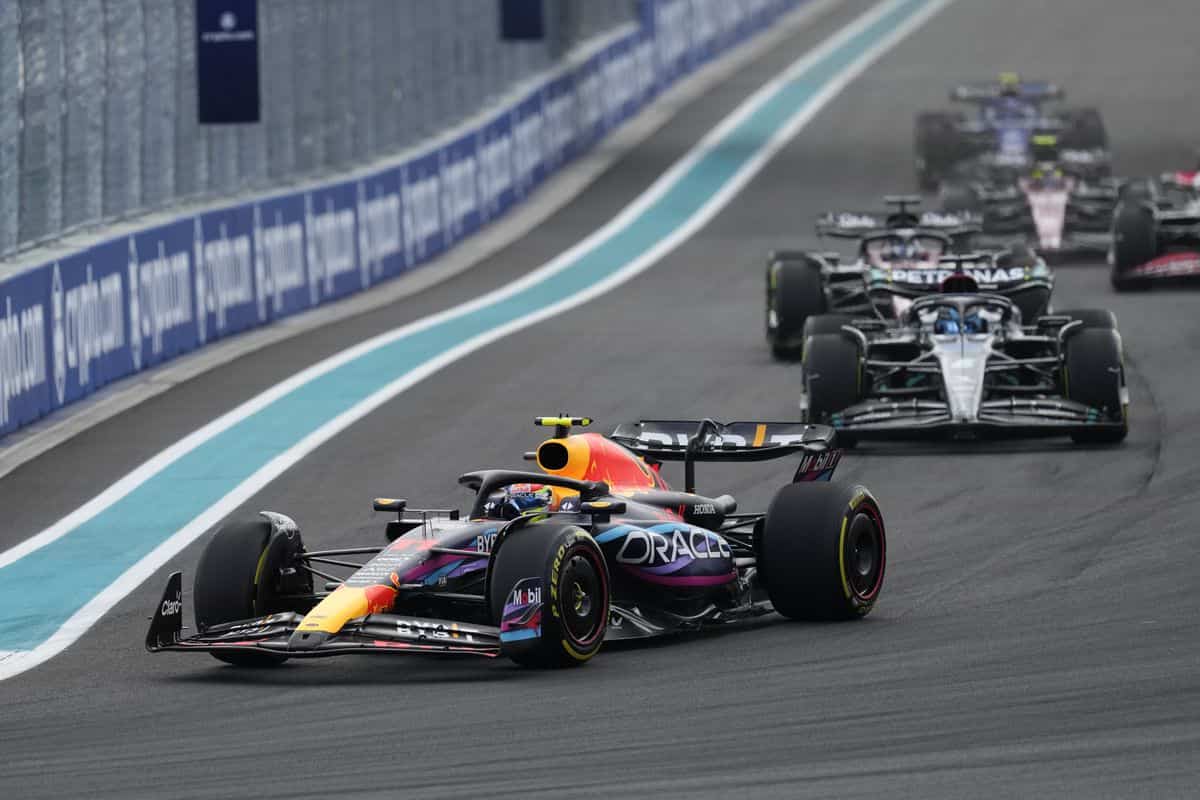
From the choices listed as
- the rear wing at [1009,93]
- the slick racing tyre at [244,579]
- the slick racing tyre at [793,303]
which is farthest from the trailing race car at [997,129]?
the slick racing tyre at [244,579]

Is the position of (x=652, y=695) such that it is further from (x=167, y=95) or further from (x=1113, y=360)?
(x=167, y=95)

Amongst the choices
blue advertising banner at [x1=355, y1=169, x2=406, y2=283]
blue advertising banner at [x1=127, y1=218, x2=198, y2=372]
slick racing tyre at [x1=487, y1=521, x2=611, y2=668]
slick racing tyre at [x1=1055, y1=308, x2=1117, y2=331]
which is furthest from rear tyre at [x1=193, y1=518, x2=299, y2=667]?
blue advertising banner at [x1=355, y1=169, x2=406, y2=283]

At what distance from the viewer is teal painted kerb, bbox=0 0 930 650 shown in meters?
13.1

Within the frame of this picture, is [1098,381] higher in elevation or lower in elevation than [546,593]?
lower

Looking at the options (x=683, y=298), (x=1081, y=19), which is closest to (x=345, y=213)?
(x=683, y=298)

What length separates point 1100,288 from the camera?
87.2ft

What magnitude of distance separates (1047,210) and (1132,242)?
11.2ft

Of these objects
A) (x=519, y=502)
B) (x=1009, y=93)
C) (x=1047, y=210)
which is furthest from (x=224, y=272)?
(x=1009, y=93)

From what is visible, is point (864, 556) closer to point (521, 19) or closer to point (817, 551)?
point (817, 551)

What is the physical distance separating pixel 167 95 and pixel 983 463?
949cm

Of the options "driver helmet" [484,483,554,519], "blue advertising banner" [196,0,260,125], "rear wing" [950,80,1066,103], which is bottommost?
"driver helmet" [484,483,554,519]

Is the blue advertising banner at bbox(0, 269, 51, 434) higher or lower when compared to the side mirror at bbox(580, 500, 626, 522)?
lower

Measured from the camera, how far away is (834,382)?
56.5ft

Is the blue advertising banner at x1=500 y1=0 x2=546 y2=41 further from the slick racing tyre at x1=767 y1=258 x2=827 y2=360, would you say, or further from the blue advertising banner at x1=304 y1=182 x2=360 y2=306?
the slick racing tyre at x1=767 y1=258 x2=827 y2=360
